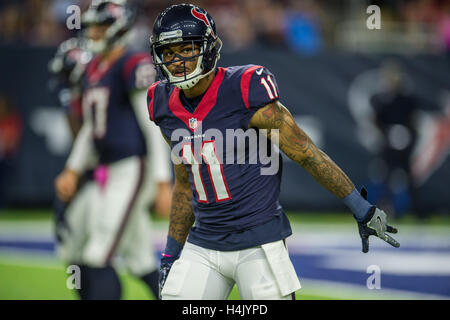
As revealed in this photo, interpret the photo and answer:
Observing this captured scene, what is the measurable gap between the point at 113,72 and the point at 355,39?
7195 millimetres

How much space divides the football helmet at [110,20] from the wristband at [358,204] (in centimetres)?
243

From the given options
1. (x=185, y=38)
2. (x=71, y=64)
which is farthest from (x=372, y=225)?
(x=71, y=64)

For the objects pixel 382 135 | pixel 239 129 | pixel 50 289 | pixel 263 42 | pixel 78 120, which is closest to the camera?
pixel 239 129

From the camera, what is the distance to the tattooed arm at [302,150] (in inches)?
122

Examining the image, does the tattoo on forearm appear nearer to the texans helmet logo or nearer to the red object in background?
the texans helmet logo

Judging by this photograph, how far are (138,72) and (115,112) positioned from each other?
0.33 m

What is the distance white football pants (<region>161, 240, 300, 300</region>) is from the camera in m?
3.06

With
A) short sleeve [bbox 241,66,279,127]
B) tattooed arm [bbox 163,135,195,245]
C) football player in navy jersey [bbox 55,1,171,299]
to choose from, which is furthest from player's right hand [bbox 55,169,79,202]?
short sleeve [bbox 241,66,279,127]

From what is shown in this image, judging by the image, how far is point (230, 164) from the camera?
314cm

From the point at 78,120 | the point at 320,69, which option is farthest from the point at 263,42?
the point at 78,120

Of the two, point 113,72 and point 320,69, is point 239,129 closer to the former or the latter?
point 113,72

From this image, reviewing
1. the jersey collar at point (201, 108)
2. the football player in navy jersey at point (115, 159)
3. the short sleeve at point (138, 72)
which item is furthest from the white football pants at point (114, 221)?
the jersey collar at point (201, 108)

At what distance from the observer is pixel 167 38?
3.14 m

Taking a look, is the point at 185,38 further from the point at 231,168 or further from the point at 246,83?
the point at 231,168
